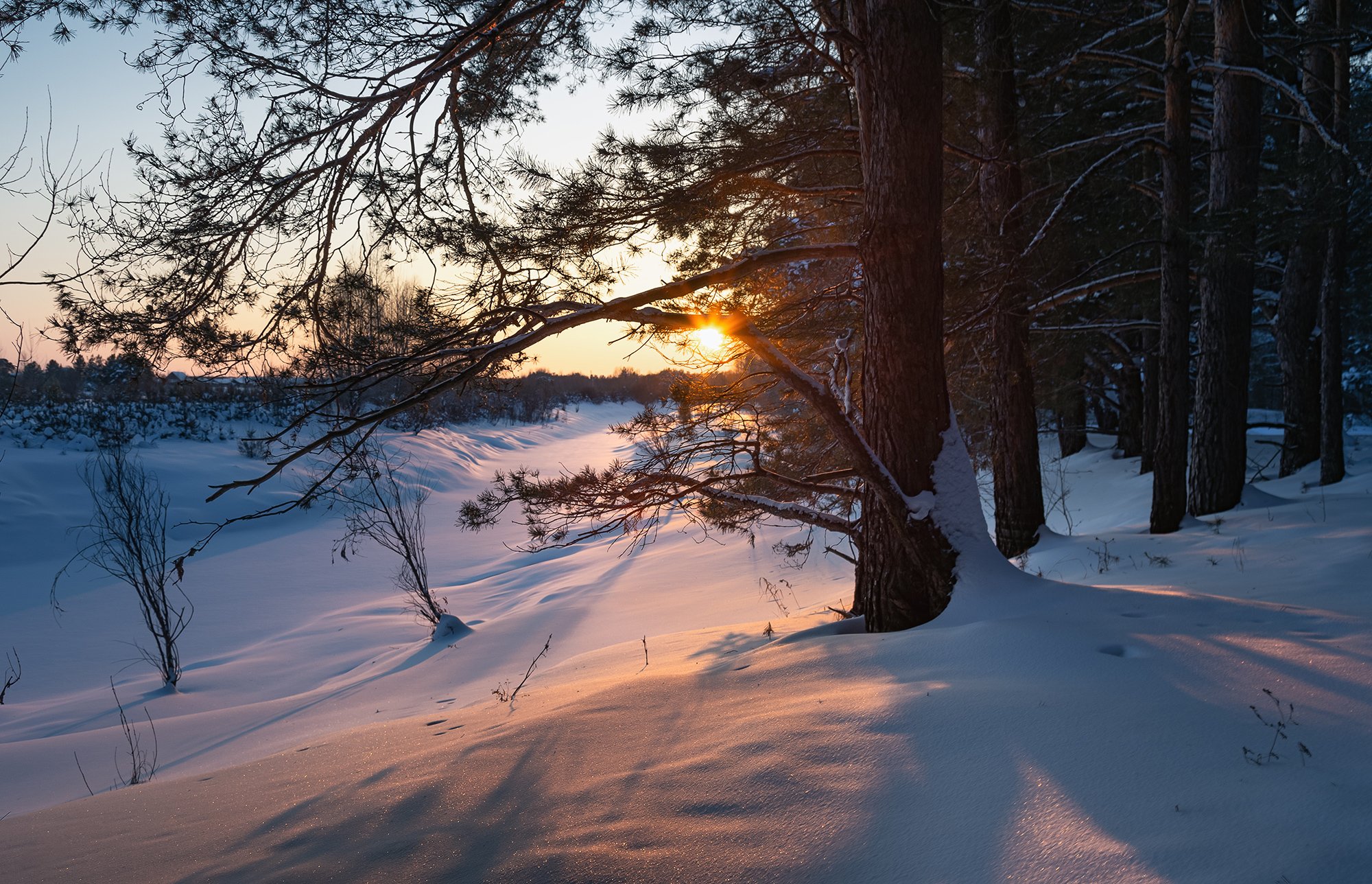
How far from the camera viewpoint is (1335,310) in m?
7.94

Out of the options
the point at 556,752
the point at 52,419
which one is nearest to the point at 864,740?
the point at 556,752

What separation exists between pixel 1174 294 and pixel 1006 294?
6.24 ft

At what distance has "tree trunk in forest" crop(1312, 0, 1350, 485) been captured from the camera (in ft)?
23.9

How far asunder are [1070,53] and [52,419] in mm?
22721

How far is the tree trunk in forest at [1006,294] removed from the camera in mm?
6008

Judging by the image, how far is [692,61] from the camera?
Result: 5.11m

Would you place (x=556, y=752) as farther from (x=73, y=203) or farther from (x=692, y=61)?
(x=692, y=61)

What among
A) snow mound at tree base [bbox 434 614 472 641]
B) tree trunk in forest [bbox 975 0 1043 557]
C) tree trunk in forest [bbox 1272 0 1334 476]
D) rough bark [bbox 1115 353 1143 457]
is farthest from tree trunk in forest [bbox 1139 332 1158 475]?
snow mound at tree base [bbox 434 614 472 641]

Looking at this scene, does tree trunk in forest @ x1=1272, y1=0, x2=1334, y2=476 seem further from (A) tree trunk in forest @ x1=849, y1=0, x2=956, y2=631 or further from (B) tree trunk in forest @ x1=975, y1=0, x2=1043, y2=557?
(A) tree trunk in forest @ x1=849, y1=0, x2=956, y2=631

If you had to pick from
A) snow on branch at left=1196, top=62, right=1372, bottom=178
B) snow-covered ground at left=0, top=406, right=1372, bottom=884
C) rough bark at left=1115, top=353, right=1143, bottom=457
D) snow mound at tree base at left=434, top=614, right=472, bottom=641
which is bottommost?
snow mound at tree base at left=434, top=614, right=472, bottom=641

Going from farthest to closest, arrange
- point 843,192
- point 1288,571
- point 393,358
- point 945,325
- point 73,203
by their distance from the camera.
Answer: point 945,325 → point 843,192 → point 1288,571 → point 393,358 → point 73,203

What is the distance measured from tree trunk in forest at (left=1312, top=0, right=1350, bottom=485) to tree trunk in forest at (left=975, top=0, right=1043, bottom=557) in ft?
10.6

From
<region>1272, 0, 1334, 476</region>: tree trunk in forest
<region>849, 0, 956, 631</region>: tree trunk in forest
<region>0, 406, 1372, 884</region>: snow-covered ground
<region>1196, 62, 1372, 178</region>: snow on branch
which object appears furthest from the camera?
<region>1272, 0, 1334, 476</region>: tree trunk in forest

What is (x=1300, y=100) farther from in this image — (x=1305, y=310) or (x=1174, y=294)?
(x=1305, y=310)
